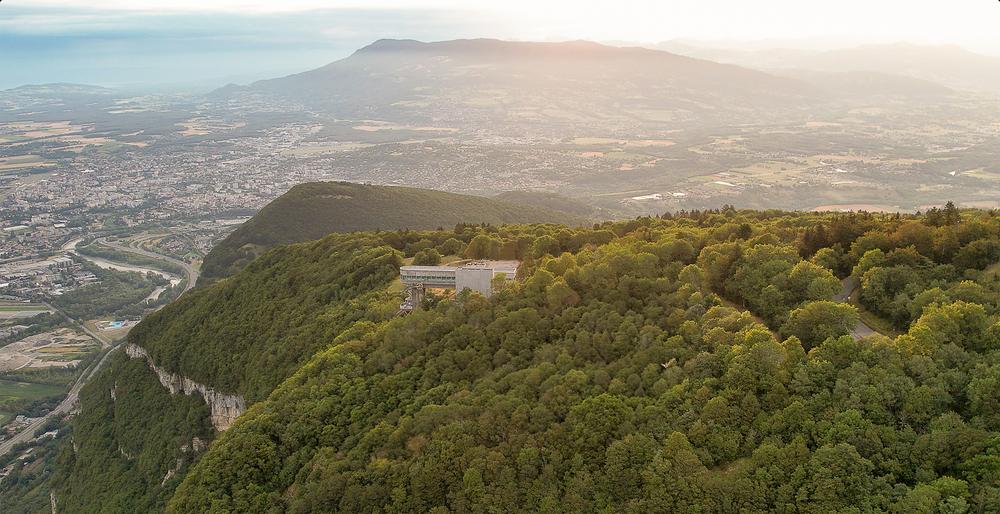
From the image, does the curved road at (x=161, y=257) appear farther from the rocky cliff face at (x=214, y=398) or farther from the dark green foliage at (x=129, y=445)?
the rocky cliff face at (x=214, y=398)

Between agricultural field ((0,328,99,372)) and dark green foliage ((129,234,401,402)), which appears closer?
dark green foliage ((129,234,401,402))

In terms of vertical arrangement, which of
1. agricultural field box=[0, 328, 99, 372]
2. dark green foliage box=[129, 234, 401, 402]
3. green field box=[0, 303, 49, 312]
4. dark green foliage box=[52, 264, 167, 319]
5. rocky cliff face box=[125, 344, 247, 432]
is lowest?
green field box=[0, 303, 49, 312]

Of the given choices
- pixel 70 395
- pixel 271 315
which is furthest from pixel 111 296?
pixel 271 315

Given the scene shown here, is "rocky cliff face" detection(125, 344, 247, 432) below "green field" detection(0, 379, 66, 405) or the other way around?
the other way around

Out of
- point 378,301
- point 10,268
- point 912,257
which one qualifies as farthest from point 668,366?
point 10,268

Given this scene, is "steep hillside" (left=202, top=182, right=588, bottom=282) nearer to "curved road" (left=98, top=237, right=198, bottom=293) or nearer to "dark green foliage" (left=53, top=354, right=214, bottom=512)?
"curved road" (left=98, top=237, right=198, bottom=293)

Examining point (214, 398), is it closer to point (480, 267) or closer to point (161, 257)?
point (480, 267)

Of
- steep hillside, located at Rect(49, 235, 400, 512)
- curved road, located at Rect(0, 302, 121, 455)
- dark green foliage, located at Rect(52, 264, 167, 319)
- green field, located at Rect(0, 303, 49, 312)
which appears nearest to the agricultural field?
curved road, located at Rect(0, 302, 121, 455)
